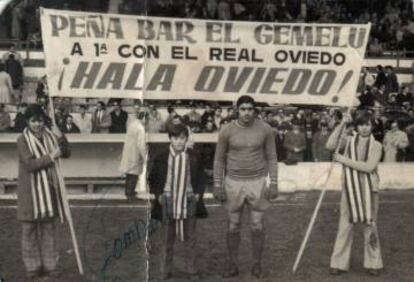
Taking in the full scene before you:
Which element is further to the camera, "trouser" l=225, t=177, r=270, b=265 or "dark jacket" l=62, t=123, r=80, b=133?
"dark jacket" l=62, t=123, r=80, b=133

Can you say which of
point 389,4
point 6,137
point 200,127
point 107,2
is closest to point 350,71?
point 389,4

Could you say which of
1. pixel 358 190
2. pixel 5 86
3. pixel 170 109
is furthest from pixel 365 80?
pixel 5 86

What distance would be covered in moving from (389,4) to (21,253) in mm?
3763

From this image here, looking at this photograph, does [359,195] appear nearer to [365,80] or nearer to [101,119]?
[365,80]

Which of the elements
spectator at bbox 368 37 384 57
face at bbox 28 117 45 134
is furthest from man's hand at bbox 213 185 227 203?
spectator at bbox 368 37 384 57

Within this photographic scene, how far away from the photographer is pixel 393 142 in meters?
6.91

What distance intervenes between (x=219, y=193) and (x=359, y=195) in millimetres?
1155

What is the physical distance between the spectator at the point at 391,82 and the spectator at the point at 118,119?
2.36m

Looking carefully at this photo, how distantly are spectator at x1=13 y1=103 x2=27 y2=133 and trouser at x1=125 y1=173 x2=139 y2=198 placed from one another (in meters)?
0.95

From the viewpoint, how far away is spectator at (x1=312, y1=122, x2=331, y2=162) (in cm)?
679

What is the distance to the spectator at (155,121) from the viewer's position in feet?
20.3

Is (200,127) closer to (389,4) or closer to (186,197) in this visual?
(186,197)

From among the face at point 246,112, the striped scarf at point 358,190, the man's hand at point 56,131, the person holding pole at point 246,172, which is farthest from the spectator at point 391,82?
the man's hand at point 56,131

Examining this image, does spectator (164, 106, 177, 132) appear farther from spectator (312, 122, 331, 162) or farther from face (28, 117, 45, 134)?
spectator (312, 122, 331, 162)
